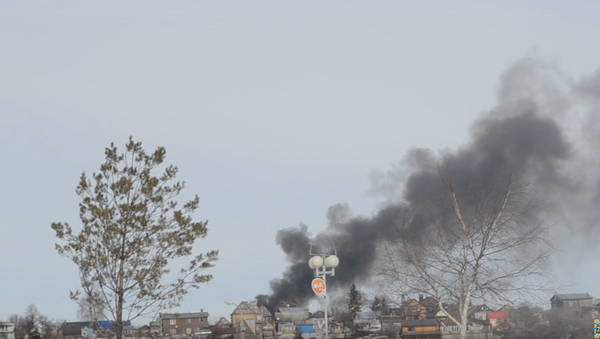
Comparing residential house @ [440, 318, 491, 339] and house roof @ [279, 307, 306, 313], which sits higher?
house roof @ [279, 307, 306, 313]

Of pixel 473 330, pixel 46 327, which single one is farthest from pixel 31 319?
pixel 473 330

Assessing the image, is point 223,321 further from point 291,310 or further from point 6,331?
point 6,331

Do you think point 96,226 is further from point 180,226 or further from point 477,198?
point 477,198

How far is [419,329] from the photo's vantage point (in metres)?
79.3

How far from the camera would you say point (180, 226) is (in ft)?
70.3

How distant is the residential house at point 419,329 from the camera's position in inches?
2992

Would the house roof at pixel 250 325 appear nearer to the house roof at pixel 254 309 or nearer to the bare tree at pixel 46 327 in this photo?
the house roof at pixel 254 309

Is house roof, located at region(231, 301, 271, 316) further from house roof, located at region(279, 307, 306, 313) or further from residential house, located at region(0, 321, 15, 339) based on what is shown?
residential house, located at region(0, 321, 15, 339)

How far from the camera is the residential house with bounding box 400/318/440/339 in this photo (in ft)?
249

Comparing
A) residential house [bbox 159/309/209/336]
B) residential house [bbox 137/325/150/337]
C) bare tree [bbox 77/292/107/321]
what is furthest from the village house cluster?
bare tree [bbox 77/292/107/321]

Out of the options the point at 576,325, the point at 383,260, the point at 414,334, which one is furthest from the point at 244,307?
the point at 383,260

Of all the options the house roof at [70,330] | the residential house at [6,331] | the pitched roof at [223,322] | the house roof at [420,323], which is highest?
the residential house at [6,331]

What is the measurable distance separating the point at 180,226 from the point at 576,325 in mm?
40883

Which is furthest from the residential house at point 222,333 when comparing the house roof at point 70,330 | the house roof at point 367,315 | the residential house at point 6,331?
the residential house at point 6,331
